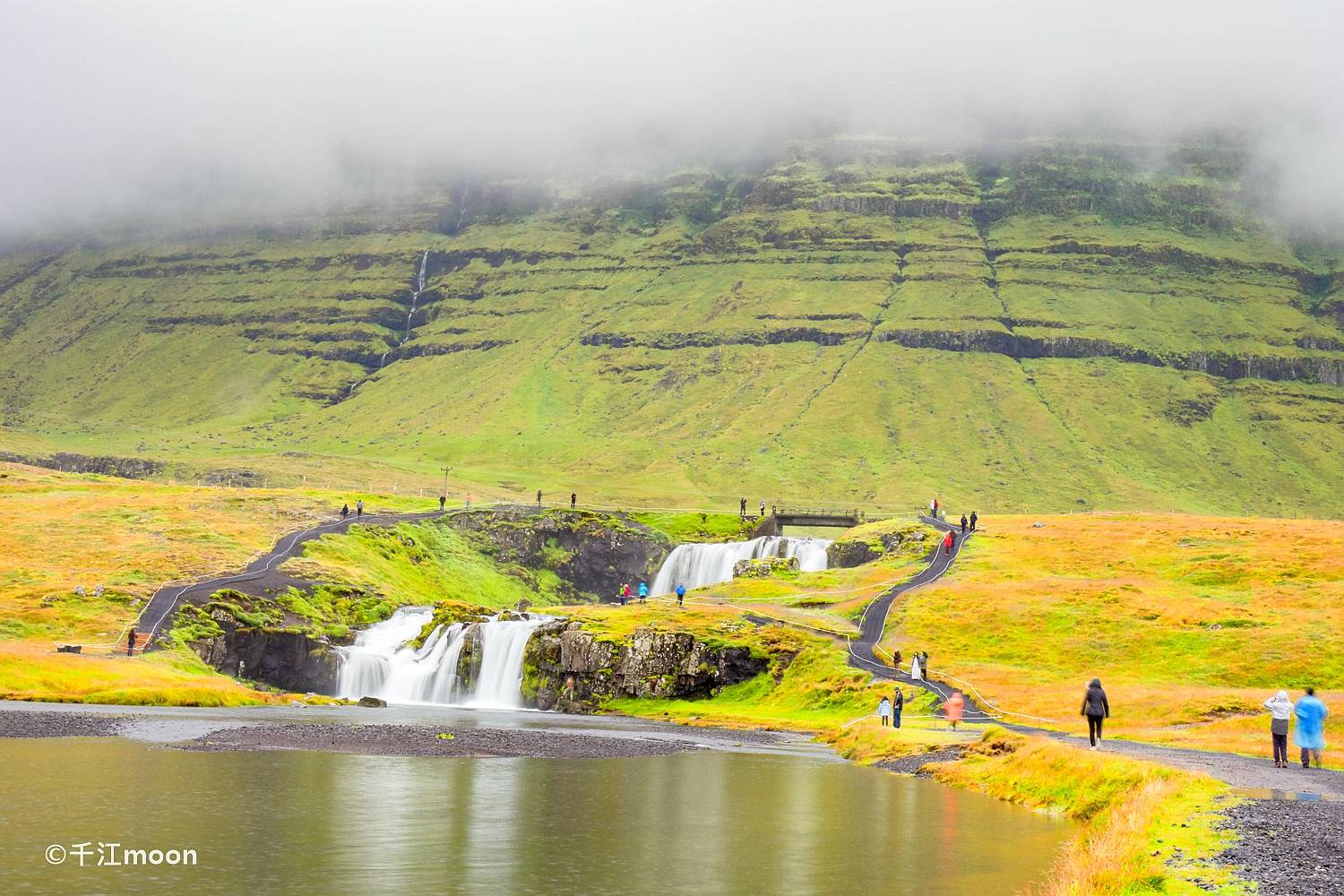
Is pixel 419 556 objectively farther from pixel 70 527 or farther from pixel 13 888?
pixel 13 888

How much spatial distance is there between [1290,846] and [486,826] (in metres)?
23.2

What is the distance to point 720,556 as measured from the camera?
166 meters

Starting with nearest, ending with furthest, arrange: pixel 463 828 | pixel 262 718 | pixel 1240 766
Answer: pixel 463 828
pixel 1240 766
pixel 262 718

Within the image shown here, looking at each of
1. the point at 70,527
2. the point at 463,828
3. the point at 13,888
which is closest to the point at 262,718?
the point at 463,828

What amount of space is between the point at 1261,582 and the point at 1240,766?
74.4m

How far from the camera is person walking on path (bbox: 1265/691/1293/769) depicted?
45.9 metres

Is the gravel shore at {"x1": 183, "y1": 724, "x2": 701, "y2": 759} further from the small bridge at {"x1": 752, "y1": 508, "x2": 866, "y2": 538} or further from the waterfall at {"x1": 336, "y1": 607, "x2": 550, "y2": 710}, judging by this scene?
the small bridge at {"x1": 752, "y1": 508, "x2": 866, "y2": 538}

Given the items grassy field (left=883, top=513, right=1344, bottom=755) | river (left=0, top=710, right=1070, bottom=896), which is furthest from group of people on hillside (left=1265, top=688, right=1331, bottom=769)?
grassy field (left=883, top=513, right=1344, bottom=755)

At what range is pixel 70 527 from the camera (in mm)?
141625

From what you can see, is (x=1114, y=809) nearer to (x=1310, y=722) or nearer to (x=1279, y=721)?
(x=1279, y=721)

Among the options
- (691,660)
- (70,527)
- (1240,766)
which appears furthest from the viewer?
(70,527)

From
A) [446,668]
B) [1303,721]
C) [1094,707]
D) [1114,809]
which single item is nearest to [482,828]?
[1114,809]

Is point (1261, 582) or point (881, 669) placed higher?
point (1261, 582)

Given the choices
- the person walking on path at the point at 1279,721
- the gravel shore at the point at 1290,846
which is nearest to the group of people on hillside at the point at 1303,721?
the person walking on path at the point at 1279,721
